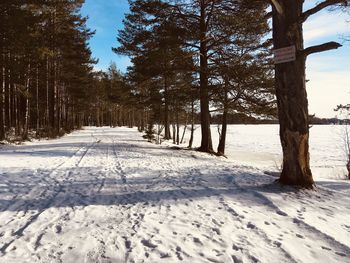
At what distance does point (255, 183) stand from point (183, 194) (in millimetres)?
2060

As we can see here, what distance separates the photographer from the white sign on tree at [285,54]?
6820 millimetres

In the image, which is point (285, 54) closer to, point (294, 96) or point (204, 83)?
point (294, 96)

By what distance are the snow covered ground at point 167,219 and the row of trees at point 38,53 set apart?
10.2m

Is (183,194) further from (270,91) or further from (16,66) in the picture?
(16,66)

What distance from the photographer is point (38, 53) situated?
682 inches

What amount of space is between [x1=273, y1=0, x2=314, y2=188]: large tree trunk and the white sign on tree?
0.14 metres

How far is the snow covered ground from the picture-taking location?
12.4 feet

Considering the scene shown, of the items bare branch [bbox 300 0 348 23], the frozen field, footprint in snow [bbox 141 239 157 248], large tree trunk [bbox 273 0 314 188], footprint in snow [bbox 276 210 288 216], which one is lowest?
the frozen field

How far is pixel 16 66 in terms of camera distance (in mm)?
16719

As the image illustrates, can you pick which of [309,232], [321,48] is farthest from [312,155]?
[309,232]

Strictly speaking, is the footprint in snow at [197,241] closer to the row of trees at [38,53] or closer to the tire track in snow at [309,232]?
the tire track in snow at [309,232]

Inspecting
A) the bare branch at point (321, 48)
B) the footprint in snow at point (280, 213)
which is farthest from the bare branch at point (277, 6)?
the footprint in snow at point (280, 213)

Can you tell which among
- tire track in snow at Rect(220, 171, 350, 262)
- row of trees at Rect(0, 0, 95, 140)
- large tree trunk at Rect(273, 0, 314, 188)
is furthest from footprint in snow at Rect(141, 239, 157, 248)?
row of trees at Rect(0, 0, 95, 140)

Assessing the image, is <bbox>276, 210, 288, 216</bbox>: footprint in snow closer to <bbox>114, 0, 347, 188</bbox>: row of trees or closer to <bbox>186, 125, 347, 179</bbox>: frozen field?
<bbox>186, 125, 347, 179</bbox>: frozen field
